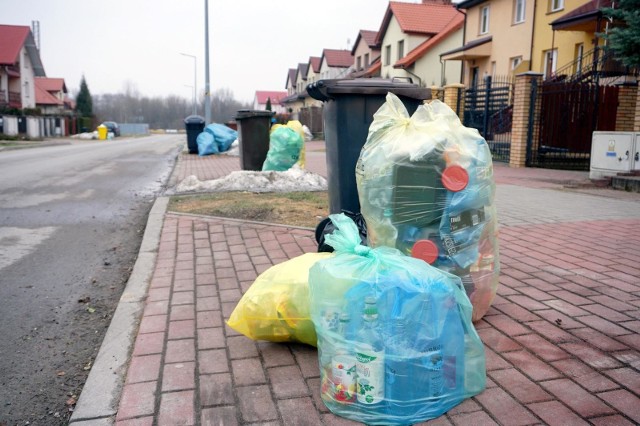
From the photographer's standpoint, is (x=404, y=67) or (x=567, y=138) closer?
(x=567, y=138)

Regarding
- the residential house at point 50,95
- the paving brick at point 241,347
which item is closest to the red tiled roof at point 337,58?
the residential house at point 50,95

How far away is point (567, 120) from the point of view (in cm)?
1323

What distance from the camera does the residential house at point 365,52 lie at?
37281 millimetres

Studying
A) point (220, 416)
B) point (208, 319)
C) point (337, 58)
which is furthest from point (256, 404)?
point (337, 58)

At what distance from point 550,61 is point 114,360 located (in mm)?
20903

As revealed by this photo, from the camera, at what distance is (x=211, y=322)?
3.29m

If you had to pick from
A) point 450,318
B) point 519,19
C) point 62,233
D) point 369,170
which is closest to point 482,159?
point 369,170

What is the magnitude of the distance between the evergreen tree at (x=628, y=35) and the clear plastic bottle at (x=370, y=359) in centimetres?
1093

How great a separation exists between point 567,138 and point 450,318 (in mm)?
12567

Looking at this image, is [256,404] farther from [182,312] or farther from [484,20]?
[484,20]

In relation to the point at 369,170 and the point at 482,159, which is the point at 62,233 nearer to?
the point at 369,170

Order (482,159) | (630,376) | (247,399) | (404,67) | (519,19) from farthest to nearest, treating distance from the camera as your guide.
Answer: (404,67), (519,19), (482,159), (630,376), (247,399)

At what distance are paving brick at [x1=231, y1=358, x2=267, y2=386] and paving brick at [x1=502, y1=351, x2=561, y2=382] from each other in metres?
1.27

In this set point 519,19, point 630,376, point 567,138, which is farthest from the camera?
point 519,19
